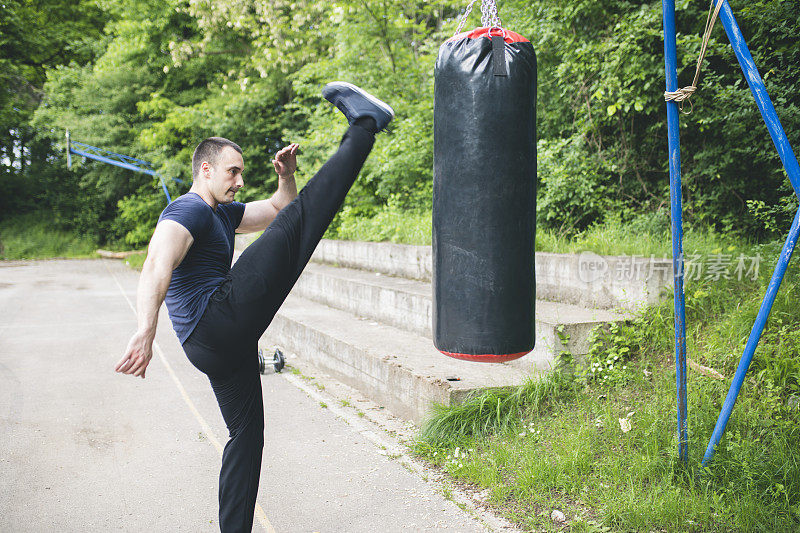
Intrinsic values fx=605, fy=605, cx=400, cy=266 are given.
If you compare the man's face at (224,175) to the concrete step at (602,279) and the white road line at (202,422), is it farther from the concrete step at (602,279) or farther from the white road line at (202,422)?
the concrete step at (602,279)

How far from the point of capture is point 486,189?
274 centimetres

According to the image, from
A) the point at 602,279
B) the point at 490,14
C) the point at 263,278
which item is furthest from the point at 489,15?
the point at 602,279

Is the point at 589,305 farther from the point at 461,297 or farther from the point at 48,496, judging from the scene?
the point at 48,496

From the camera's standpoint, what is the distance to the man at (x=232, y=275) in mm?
2521

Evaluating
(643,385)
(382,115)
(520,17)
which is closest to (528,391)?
(643,385)

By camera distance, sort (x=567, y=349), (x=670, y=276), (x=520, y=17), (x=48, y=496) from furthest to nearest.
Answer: (x=520, y=17)
(x=670, y=276)
(x=567, y=349)
(x=48, y=496)

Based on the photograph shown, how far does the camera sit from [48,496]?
3707 millimetres

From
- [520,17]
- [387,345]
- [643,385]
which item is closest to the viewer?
[643,385]

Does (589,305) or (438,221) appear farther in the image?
(589,305)

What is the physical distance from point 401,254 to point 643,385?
496cm

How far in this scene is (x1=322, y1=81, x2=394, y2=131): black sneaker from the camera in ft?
8.83

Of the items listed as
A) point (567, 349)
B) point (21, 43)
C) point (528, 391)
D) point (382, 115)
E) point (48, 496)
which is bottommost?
point (48, 496)

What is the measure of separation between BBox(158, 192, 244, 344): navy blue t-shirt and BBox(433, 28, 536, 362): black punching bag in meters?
1.05

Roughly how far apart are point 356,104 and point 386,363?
2.99 m
